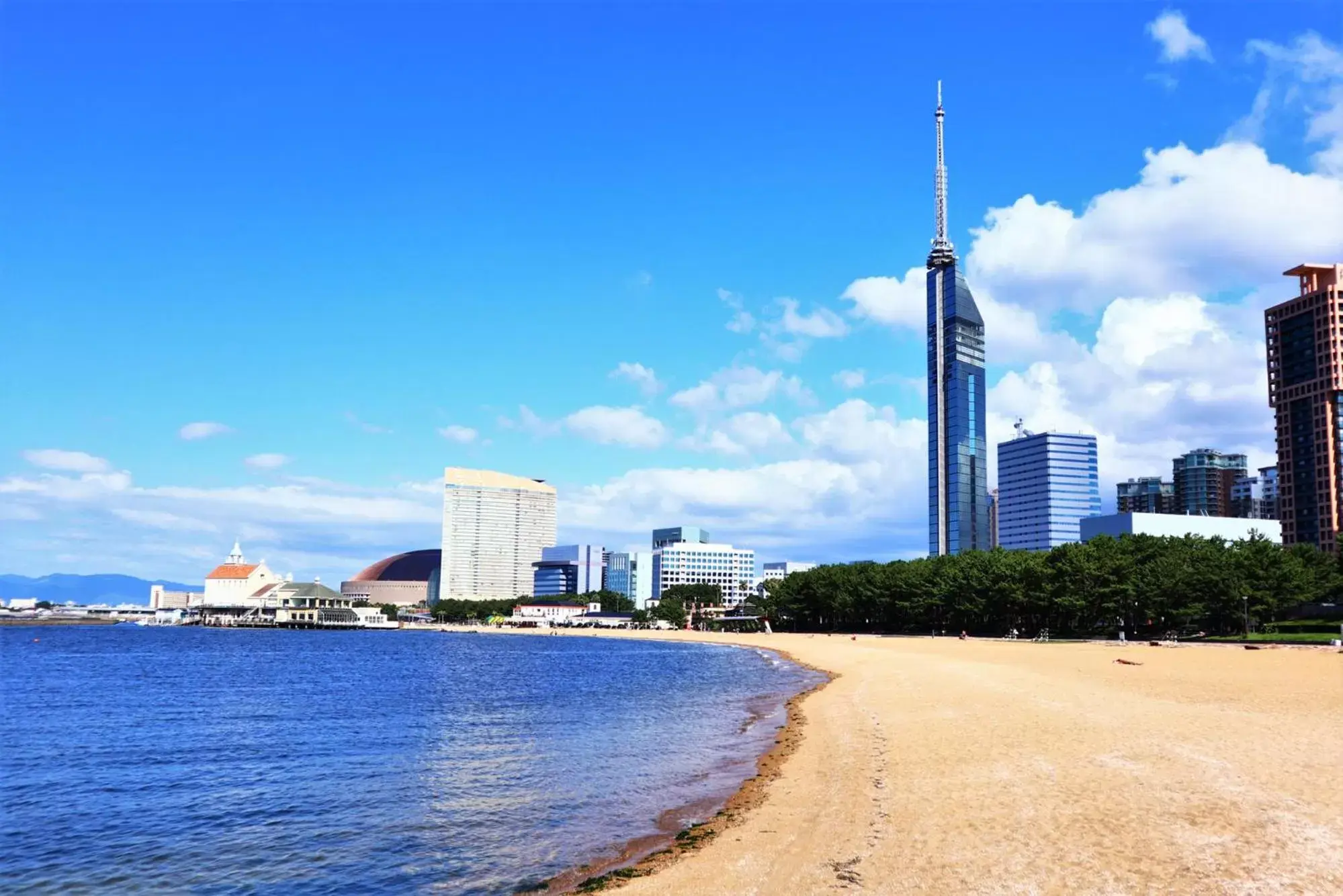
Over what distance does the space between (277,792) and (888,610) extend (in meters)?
143

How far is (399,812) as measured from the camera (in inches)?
1081

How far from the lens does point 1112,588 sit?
109 m

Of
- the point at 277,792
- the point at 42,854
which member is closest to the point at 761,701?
the point at 277,792

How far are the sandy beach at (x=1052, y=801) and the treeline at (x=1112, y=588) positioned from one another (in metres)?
60.6

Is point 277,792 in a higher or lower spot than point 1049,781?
lower

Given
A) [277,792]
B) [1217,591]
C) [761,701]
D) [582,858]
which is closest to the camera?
[582,858]

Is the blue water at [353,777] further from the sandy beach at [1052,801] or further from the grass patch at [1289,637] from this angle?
the grass patch at [1289,637]

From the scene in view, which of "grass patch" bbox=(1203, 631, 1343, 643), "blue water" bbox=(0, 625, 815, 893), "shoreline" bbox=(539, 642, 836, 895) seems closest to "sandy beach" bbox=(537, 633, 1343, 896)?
"shoreline" bbox=(539, 642, 836, 895)

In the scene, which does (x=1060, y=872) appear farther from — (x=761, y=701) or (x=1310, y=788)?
(x=761, y=701)

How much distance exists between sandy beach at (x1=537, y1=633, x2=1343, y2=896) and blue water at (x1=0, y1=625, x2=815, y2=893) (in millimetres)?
3846

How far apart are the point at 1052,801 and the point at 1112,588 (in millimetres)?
95690

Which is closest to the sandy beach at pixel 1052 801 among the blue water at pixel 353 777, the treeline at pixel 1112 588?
the blue water at pixel 353 777

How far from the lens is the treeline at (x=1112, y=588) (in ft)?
335

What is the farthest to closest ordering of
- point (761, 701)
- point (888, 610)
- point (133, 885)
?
1. point (888, 610)
2. point (761, 701)
3. point (133, 885)
